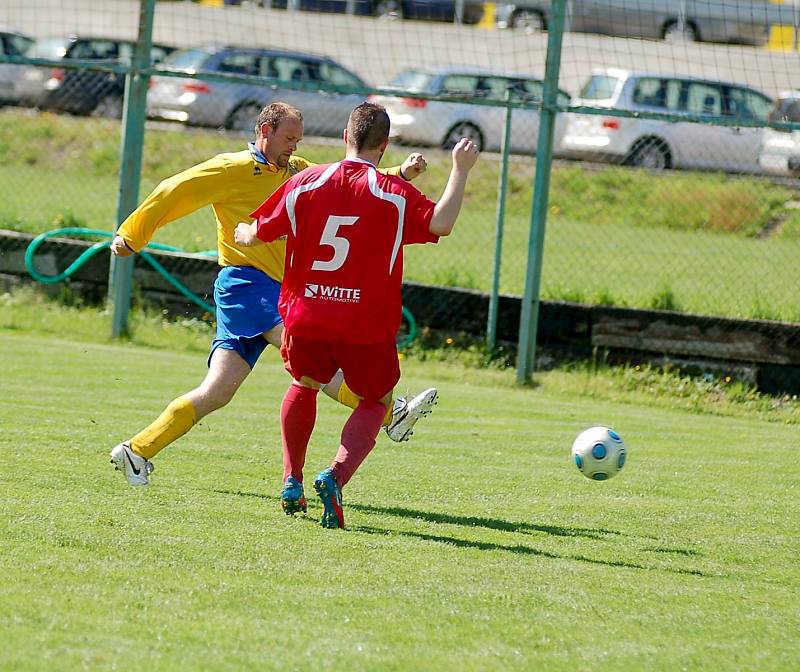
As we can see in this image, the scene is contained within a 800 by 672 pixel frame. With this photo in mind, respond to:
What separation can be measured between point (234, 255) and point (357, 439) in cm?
127

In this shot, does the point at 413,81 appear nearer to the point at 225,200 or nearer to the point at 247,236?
the point at 225,200

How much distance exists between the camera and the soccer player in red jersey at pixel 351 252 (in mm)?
5504

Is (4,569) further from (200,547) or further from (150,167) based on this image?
(150,167)

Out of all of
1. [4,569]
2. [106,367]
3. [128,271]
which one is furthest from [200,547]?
[128,271]

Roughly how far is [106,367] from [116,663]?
6278 mm

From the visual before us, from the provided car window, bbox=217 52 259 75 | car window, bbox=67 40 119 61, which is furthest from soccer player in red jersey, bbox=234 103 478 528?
car window, bbox=67 40 119 61

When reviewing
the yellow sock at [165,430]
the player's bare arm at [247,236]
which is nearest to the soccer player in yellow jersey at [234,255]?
the yellow sock at [165,430]

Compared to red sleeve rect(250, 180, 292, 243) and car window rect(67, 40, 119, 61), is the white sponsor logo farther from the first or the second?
car window rect(67, 40, 119, 61)

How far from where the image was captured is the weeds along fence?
11.2 metres

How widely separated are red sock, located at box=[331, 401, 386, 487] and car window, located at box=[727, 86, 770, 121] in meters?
10.9

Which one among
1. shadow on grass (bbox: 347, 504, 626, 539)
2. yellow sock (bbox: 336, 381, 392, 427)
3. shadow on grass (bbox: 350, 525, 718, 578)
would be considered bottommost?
shadow on grass (bbox: 347, 504, 626, 539)

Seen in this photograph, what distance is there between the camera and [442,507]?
248 inches

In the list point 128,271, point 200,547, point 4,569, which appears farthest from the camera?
point 128,271

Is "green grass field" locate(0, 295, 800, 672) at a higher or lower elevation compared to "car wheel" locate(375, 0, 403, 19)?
lower
